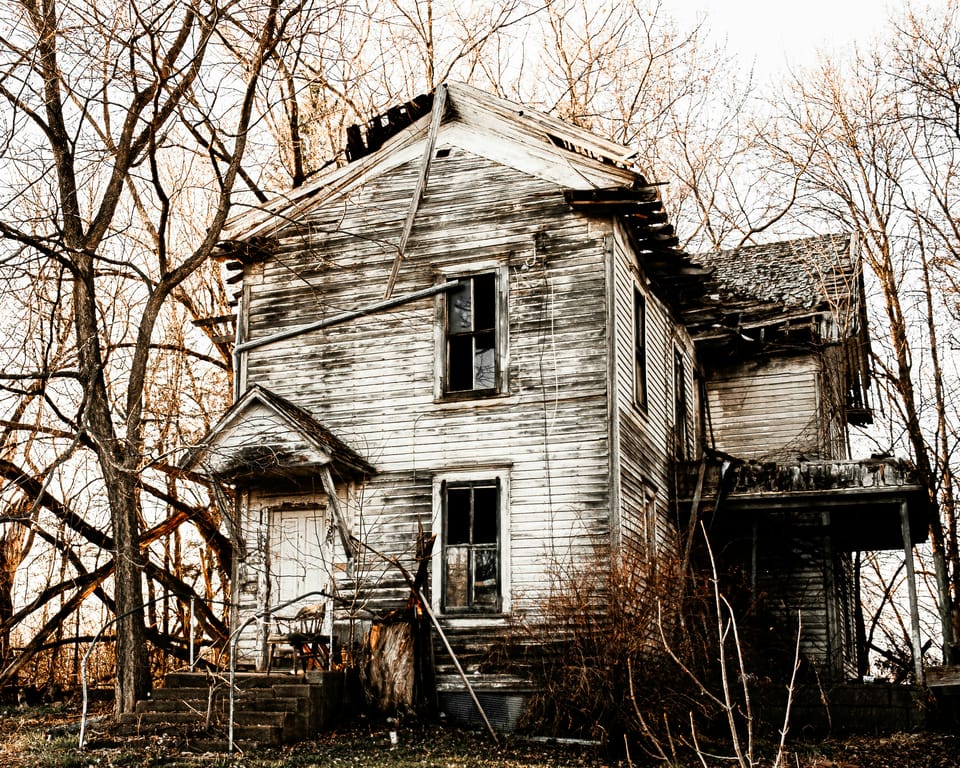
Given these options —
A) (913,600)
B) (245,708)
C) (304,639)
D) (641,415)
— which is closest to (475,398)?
(641,415)

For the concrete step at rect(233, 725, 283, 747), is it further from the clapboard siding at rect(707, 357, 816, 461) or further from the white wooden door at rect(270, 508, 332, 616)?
the clapboard siding at rect(707, 357, 816, 461)

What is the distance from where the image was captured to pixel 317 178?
17.0 meters

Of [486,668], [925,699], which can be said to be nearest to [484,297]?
[486,668]

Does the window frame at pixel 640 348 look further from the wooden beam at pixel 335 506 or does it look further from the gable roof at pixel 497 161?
the wooden beam at pixel 335 506

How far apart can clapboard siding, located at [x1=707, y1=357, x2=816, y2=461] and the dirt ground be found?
7.55 metres

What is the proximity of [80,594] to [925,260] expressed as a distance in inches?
756

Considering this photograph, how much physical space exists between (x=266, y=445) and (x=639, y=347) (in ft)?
19.5

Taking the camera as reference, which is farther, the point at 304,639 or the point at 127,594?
the point at 127,594

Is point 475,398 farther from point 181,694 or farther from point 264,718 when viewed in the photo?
point 181,694

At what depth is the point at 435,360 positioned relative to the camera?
15.6 metres

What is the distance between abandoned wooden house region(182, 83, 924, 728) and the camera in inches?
575

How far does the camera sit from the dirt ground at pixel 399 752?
1101 centimetres

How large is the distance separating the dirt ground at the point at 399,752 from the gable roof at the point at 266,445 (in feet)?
11.9

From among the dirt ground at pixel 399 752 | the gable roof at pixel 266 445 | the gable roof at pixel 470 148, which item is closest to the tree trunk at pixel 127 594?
the dirt ground at pixel 399 752
